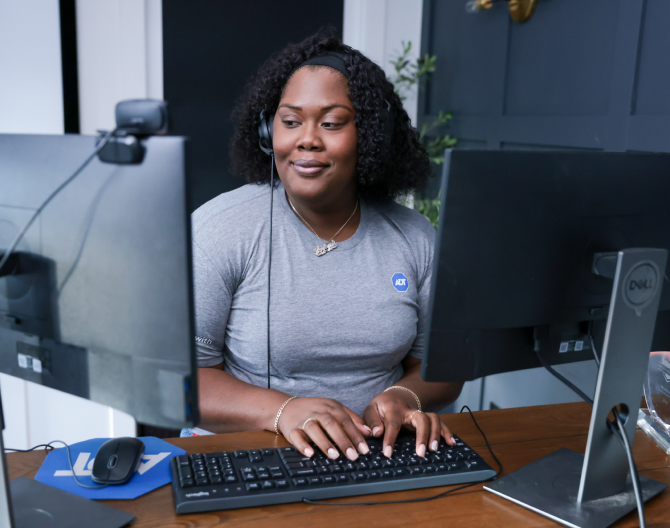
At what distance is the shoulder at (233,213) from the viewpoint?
132cm

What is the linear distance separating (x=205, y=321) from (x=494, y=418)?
0.63 metres

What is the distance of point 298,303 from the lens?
1.31 metres

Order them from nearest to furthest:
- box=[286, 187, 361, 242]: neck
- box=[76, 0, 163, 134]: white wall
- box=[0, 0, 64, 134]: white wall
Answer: box=[286, 187, 361, 242]: neck, box=[0, 0, 64, 134]: white wall, box=[76, 0, 163, 134]: white wall

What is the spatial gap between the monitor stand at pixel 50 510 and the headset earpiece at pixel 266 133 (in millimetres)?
899

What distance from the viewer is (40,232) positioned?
690 millimetres

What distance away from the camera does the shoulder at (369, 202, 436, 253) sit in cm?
147

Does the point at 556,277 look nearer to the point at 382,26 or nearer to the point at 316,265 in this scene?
the point at 316,265

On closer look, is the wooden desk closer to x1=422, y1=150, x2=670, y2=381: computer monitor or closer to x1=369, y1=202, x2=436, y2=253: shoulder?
x1=422, y1=150, x2=670, y2=381: computer monitor

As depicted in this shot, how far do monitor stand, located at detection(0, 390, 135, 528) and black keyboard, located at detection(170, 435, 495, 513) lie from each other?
0.09 m

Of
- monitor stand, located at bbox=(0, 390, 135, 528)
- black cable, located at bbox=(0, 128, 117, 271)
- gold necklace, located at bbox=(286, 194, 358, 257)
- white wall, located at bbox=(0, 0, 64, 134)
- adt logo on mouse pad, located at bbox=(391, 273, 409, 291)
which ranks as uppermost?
white wall, located at bbox=(0, 0, 64, 134)

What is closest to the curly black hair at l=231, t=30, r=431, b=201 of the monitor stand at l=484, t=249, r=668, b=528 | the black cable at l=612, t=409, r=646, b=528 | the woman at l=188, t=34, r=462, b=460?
the woman at l=188, t=34, r=462, b=460

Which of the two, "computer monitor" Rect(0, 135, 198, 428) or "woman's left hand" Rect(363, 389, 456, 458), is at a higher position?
"computer monitor" Rect(0, 135, 198, 428)

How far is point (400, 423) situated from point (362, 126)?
702 millimetres

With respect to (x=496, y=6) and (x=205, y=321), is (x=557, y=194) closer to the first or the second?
(x=205, y=321)
